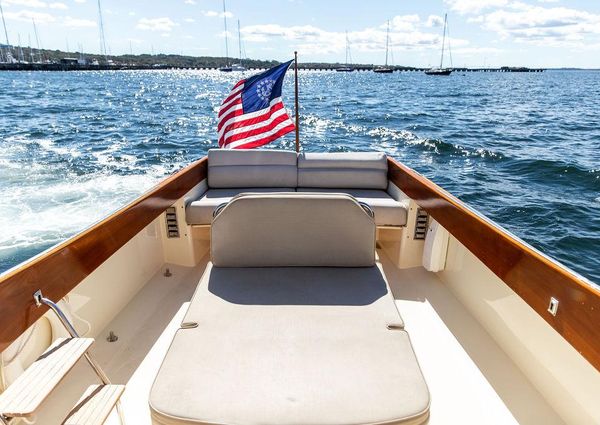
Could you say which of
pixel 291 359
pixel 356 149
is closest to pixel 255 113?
pixel 291 359

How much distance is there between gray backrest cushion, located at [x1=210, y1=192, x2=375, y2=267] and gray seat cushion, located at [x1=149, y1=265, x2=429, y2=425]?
17 centimetres

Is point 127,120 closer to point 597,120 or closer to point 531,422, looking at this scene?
point 531,422

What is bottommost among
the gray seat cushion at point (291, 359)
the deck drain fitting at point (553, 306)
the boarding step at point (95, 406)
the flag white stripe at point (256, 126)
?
the boarding step at point (95, 406)

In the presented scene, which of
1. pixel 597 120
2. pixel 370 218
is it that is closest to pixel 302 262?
pixel 370 218

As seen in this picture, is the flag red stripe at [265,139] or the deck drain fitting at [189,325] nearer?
the deck drain fitting at [189,325]

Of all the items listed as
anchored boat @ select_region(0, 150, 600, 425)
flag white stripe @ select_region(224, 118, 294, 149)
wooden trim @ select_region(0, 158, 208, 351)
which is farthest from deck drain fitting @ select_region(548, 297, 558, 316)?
flag white stripe @ select_region(224, 118, 294, 149)

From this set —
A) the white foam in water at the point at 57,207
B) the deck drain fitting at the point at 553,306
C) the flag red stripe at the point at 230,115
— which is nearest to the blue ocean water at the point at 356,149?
the white foam in water at the point at 57,207

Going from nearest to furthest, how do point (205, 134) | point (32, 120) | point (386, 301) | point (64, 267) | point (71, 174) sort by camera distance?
point (64, 267) → point (386, 301) → point (71, 174) → point (205, 134) → point (32, 120)

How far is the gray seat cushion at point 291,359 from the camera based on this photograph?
1405mm

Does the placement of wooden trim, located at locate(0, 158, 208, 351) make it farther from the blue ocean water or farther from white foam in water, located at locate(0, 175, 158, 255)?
the blue ocean water

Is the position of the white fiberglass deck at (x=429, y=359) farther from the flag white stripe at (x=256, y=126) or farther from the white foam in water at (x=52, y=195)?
the flag white stripe at (x=256, y=126)

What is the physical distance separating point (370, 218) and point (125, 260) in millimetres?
1803

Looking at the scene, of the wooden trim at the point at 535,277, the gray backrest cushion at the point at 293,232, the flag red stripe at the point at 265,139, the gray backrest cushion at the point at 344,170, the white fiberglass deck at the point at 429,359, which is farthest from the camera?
the flag red stripe at the point at 265,139

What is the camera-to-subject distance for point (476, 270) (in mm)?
2762
